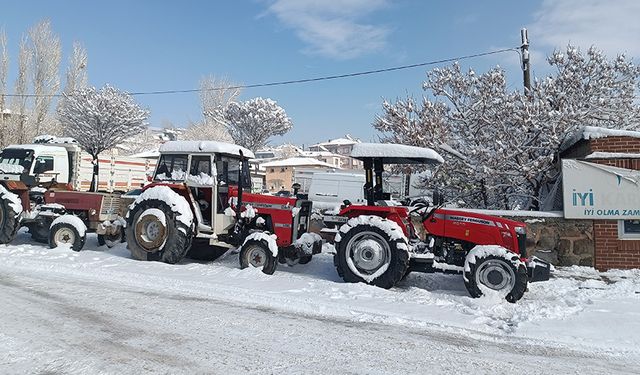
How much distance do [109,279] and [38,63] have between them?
2959 cm

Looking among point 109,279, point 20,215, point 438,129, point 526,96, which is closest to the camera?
point 109,279

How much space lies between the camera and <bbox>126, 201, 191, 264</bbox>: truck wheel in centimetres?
789

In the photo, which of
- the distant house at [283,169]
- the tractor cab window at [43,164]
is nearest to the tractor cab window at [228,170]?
the tractor cab window at [43,164]

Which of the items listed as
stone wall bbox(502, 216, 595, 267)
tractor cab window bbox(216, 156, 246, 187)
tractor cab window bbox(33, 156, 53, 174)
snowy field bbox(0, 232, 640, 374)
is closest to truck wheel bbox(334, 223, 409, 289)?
snowy field bbox(0, 232, 640, 374)

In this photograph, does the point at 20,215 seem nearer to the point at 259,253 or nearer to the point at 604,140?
the point at 259,253

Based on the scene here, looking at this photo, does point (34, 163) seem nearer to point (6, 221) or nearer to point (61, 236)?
point (6, 221)

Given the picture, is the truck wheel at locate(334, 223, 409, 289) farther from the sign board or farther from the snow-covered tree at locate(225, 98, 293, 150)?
the snow-covered tree at locate(225, 98, 293, 150)

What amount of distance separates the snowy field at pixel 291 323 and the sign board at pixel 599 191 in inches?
55.2

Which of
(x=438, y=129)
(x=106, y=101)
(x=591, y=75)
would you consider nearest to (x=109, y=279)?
(x=438, y=129)

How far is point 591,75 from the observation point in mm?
11859

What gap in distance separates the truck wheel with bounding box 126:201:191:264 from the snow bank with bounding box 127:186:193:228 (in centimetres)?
6

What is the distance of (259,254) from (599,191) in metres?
6.75

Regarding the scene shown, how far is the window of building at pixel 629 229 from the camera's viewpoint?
866 centimetres

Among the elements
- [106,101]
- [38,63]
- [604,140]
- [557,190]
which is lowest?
[557,190]
